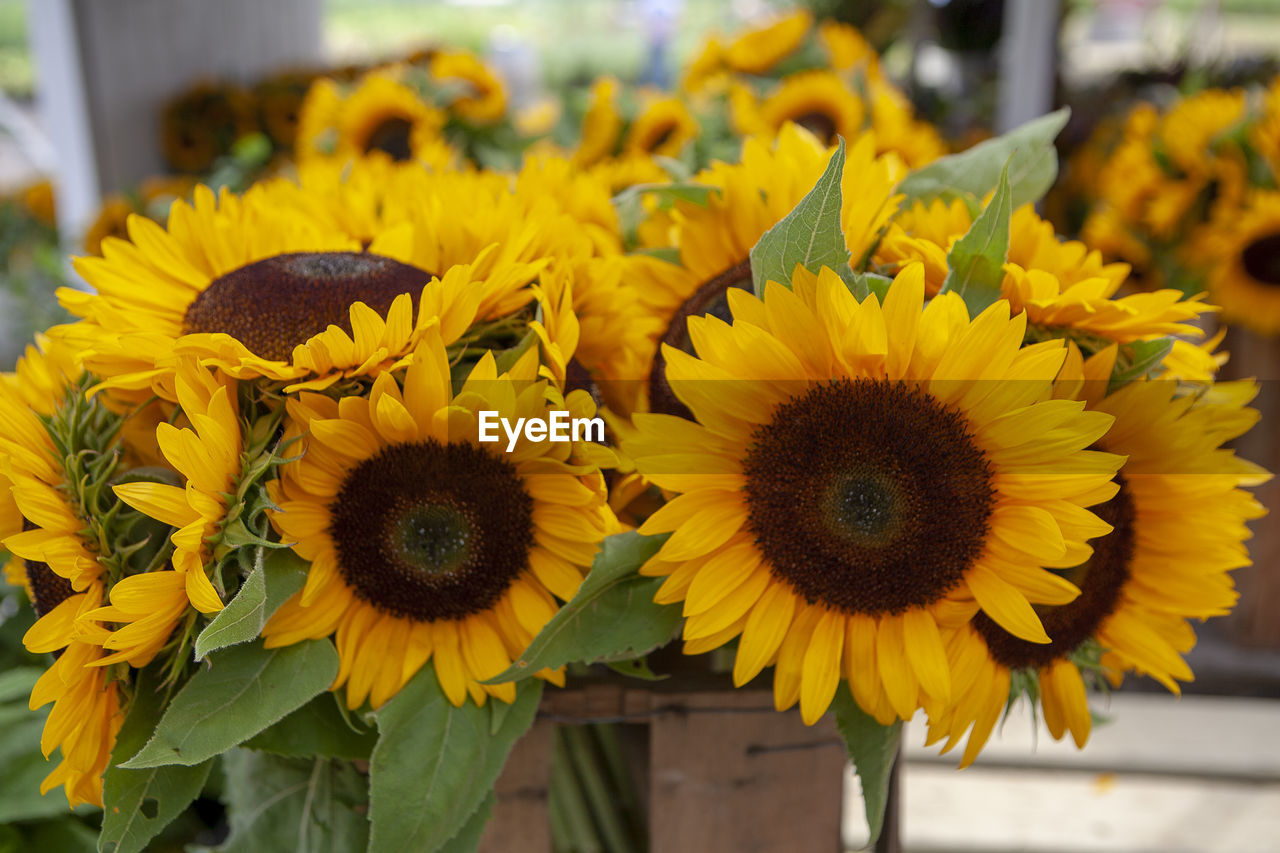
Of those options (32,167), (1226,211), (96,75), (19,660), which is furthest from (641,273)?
(32,167)

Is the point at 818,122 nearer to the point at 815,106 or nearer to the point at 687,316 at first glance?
the point at 815,106

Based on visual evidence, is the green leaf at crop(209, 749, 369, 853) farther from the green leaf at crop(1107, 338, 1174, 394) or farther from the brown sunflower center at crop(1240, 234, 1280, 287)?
the brown sunflower center at crop(1240, 234, 1280, 287)

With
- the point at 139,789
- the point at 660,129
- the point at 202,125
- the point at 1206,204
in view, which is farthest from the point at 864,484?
the point at 202,125

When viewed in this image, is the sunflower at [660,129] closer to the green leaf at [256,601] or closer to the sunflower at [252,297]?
the sunflower at [252,297]

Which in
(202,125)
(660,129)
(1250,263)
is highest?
(660,129)

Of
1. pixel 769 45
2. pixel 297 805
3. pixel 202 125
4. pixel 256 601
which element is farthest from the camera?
pixel 202 125

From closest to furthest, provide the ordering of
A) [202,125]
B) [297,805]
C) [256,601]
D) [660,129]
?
[256,601]
[297,805]
[660,129]
[202,125]

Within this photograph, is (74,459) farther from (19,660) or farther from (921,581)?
(19,660)
